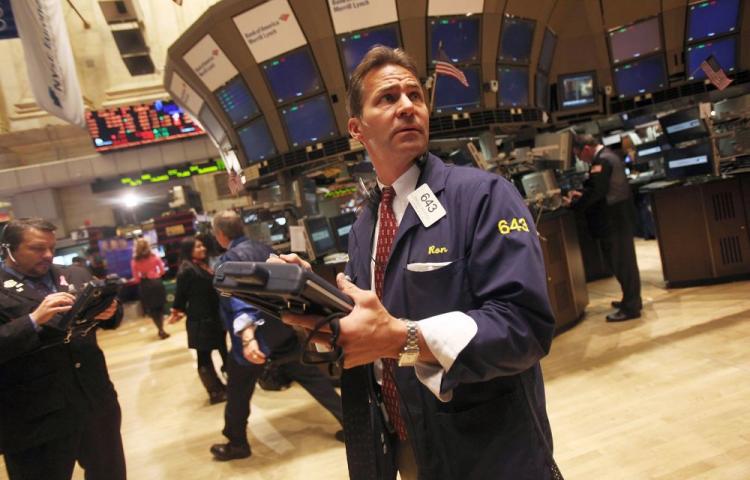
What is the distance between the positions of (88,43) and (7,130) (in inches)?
111

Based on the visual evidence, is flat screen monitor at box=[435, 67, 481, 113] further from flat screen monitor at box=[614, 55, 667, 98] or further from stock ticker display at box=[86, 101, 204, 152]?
stock ticker display at box=[86, 101, 204, 152]

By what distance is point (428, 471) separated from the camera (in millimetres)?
1063

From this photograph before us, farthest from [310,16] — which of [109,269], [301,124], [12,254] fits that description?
[109,269]

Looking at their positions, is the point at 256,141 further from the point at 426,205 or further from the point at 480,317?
the point at 480,317

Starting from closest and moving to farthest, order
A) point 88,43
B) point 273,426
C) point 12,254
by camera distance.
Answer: point 12,254, point 273,426, point 88,43

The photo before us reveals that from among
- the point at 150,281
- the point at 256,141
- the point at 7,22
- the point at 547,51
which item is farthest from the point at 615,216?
the point at 150,281

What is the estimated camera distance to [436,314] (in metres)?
1.04

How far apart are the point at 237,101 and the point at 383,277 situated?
5.23 meters

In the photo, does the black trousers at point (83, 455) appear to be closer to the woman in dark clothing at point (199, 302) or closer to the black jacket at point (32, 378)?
the black jacket at point (32, 378)

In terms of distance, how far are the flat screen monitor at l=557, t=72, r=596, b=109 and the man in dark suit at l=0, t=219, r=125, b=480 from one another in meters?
6.75

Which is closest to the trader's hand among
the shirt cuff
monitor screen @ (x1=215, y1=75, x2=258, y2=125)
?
the shirt cuff

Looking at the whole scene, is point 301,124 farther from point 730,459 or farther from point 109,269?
point 109,269

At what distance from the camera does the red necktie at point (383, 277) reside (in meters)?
1.20

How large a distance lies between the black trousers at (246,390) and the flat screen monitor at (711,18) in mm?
7040
